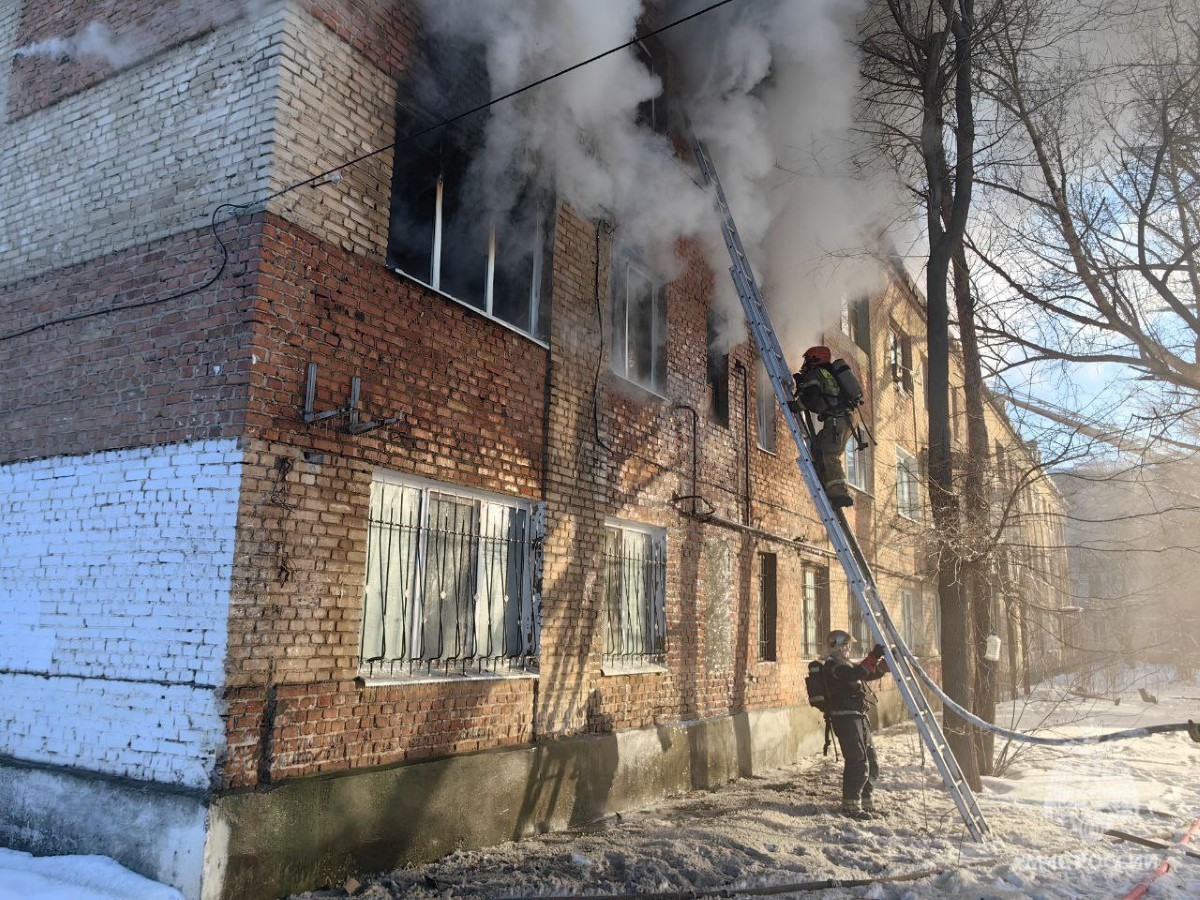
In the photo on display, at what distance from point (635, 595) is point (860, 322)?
8.50 meters

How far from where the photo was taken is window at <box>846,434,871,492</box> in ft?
45.0

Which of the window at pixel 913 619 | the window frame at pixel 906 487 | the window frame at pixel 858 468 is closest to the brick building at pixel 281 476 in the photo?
the window frame at pixel 858 468

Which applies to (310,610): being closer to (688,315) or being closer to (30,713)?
(30,713)

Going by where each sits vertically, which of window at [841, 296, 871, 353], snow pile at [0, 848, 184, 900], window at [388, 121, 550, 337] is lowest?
snow pile at [0, 848, 184, 900]

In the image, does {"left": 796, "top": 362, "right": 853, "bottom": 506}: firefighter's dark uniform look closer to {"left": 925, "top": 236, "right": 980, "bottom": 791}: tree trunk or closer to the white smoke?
{"left": 925, "top": 236, "right": 980, "bottom": 791}: tree trunk

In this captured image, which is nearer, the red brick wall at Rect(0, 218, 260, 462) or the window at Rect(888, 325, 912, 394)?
the red brick wall at Rect(0, 218, 260, 462)

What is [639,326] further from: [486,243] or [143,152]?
[143,152]

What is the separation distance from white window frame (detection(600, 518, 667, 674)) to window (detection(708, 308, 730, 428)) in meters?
2.12

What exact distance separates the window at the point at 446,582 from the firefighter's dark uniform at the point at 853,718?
2610 mm

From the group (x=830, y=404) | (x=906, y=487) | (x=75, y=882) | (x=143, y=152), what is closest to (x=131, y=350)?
(x=143, y=152)

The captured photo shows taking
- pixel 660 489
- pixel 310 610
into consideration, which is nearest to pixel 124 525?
pixel 310 610

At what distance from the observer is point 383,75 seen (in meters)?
5.84

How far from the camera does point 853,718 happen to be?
711 centimetres

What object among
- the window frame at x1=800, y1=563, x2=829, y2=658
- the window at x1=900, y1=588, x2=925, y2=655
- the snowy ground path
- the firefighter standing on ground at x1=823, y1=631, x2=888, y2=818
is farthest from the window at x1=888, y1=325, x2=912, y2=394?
the firefighter standing on ground at x1=823, y1=631, x2=888, y2=818
